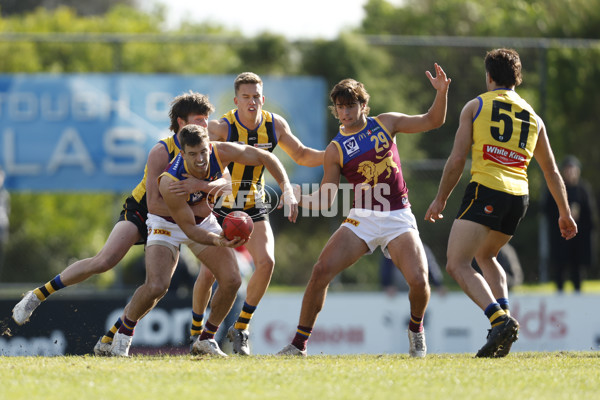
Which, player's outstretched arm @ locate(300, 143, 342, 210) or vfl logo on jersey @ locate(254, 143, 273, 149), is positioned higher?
vfl logo on jersey @ locate(254, 143, 273, 149)

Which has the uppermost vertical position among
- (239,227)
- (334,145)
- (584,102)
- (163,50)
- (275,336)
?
(163,50)

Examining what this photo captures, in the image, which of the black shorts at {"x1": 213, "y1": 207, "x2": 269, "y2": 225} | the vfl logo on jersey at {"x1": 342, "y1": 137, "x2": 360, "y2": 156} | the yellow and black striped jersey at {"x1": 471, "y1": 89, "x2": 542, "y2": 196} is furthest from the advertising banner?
the yellow and black striped jersey at {"x1": 471, "y1": 89, "x2": 542, "y2": 196}

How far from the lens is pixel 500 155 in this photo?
737 cm

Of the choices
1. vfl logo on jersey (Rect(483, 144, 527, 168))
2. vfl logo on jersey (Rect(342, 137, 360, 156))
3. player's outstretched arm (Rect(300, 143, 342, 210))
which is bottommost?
player's outstretched arm (Rect(300, 143, 342, 210))

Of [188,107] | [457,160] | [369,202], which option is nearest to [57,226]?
[188,107]

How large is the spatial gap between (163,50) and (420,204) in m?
11.7

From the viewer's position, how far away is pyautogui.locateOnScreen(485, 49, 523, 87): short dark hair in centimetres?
749

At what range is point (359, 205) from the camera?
760cm

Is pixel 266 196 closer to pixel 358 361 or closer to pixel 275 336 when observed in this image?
pixel 358 361

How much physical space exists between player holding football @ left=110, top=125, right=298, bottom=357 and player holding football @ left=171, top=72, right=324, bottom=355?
0.40 metres

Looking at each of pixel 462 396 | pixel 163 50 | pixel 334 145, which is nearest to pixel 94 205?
pixel 163 50

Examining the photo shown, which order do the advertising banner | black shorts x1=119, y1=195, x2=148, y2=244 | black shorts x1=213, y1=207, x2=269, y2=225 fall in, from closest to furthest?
black shorts x1=119, y1=195, x2=148, y2=244
black shorts x1=213, y1=207, x2=269, y2=225
the advertising banner

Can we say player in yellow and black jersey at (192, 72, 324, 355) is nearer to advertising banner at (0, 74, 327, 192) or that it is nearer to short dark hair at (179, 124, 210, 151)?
short dark hair at (179, 124, 210, 151)

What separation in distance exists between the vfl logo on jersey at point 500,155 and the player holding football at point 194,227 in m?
1.60
